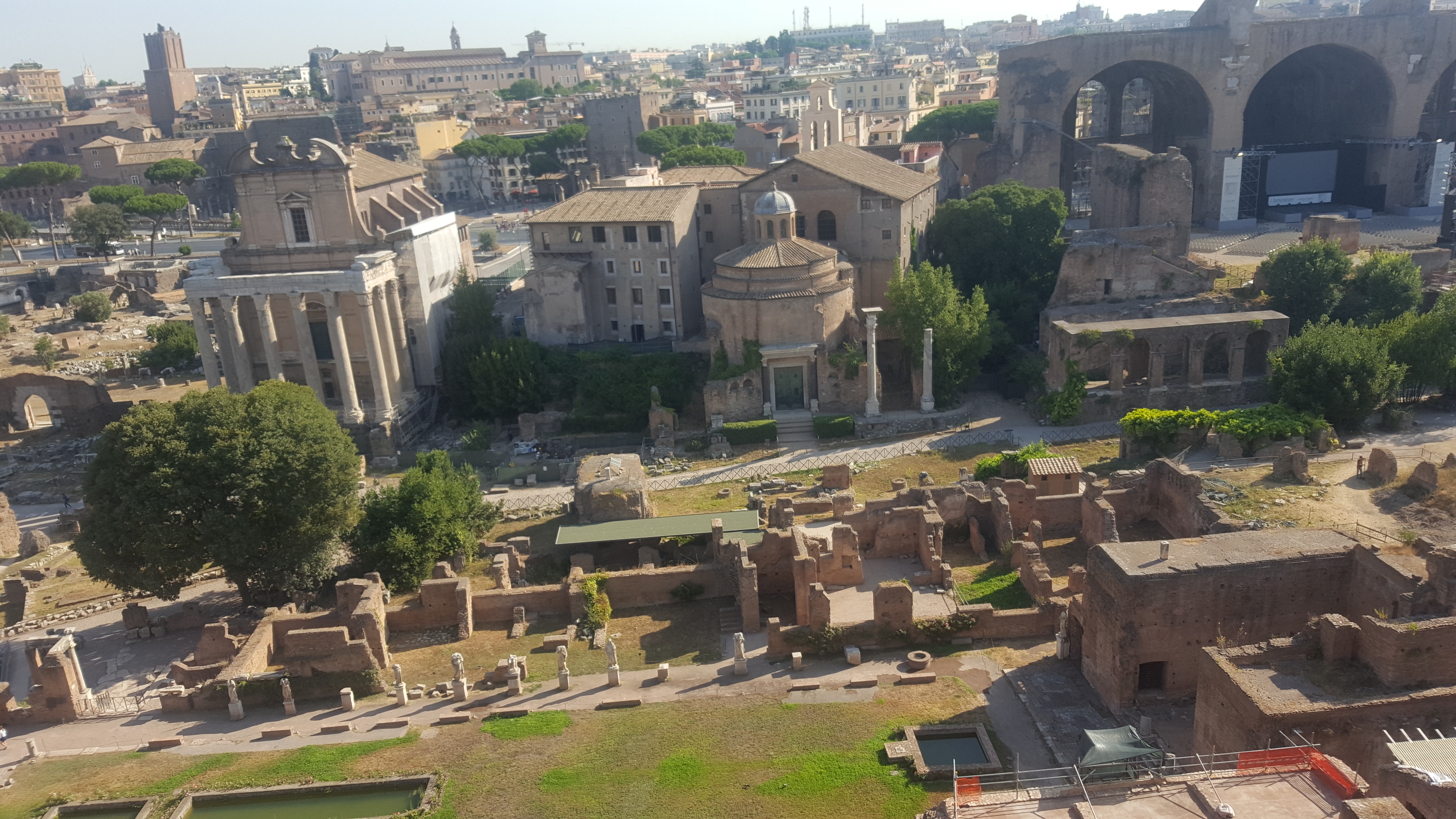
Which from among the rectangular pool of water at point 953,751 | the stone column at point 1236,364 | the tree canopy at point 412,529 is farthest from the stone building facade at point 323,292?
the stone column at point 1236,364

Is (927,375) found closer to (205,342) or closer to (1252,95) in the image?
(205,342)

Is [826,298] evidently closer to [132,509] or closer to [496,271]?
[132,509]

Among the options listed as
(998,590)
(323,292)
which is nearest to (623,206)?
(323,292)

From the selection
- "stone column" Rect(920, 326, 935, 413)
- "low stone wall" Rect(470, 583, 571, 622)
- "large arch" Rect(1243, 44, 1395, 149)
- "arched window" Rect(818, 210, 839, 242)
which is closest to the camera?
"low stone wall" Rect(470, 583, 571, 622)

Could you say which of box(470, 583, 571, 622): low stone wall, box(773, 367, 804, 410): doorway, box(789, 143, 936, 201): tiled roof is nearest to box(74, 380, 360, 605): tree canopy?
box(470, 583, 571, 622): low stone wall

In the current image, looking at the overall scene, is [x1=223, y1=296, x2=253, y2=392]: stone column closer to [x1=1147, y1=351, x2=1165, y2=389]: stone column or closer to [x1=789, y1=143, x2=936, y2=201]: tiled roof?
[x1=789, y1=143, x2=936, y2=201]: tiled roof

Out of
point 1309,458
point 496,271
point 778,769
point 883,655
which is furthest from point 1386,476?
point 496,271

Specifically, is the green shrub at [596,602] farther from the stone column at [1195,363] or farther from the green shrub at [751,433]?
the stone column at [1195,363]
